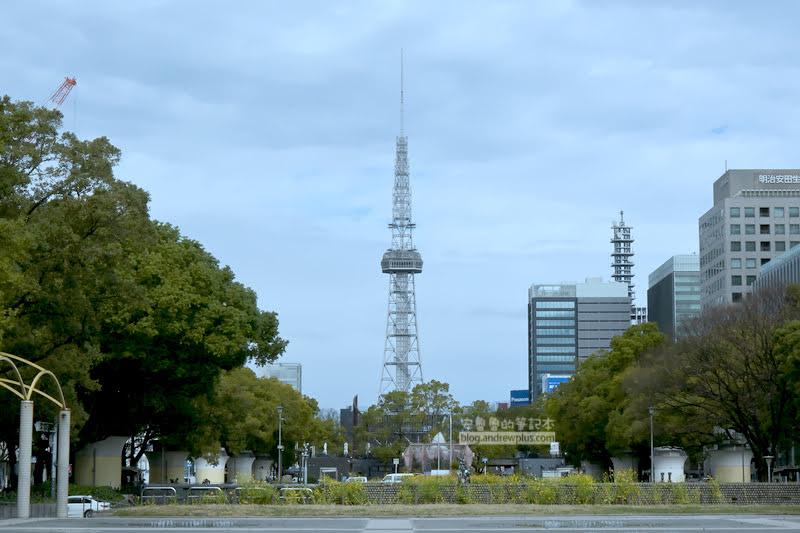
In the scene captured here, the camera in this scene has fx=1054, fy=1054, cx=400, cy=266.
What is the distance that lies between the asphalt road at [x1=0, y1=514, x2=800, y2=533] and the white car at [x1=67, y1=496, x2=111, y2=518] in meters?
7.62

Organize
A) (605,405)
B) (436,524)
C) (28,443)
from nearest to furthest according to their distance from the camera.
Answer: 1. (436,524)
2. (28,443)
3. (605,405)

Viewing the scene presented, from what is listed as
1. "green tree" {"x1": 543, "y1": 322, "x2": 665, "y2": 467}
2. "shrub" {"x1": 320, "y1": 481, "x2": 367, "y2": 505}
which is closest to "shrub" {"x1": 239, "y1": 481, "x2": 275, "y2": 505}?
"shrub" {"x1": 320, "y1": 481, "x2": 367, "y2": 505}

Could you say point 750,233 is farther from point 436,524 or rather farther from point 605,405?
point 436,524

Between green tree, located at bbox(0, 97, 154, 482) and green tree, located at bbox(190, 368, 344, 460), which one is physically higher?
green tree, located at bbox(0, 97, 154, 482)

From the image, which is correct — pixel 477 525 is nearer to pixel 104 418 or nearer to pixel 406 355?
pixel 104 418

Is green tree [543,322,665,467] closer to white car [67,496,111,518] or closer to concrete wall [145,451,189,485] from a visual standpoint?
concrete wall [145,451,189,485]

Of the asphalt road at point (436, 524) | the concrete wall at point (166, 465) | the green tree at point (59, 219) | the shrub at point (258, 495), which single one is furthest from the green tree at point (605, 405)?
the green tree at point (59, 219)

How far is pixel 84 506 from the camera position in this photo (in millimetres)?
45531

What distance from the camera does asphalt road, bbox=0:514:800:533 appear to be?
29703 millimetres

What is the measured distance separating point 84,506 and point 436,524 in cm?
1981

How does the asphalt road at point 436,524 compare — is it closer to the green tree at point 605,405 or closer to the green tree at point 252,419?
the green tree at point 252,419

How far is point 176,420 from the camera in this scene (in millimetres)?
63312

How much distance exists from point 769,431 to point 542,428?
64518 mm

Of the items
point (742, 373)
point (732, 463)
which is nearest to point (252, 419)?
point (732, 463)
